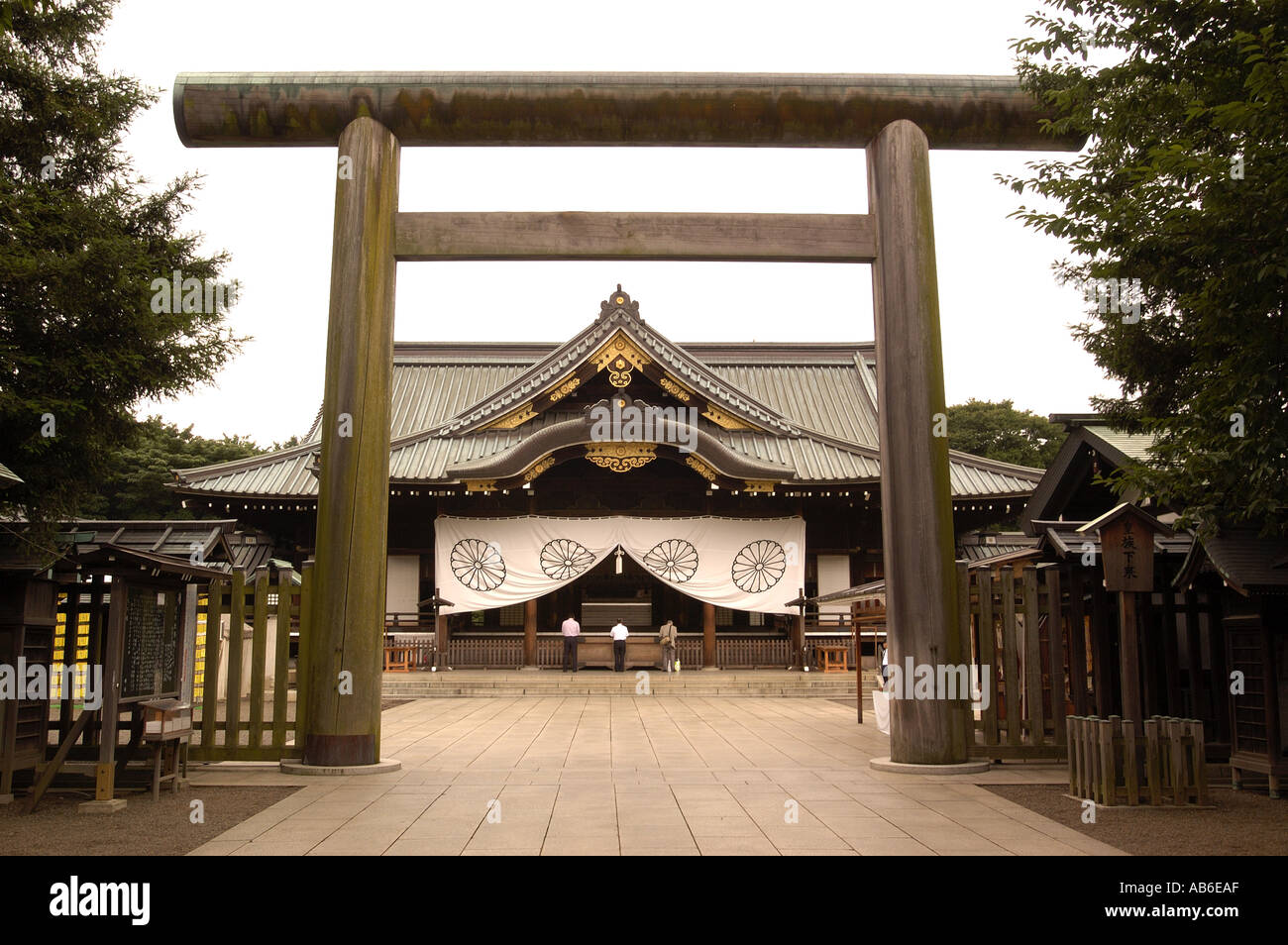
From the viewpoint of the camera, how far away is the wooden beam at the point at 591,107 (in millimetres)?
9203

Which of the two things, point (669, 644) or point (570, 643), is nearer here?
point (570, 643)

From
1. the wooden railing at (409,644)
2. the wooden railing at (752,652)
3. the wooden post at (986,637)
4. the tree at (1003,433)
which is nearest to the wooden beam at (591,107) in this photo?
the wooden post at (986,637)

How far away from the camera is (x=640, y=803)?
737 centimetres

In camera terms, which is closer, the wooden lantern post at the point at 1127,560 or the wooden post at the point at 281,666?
the wooden lantern post at the point at 1127,560

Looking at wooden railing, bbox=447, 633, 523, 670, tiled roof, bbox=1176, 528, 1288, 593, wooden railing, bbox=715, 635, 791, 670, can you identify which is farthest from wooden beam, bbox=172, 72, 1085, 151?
wooden railing, bbox=715, 635, 791, 670

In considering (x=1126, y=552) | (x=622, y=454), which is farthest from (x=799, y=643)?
(x=1126, y=552)

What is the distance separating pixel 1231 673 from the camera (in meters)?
8.77

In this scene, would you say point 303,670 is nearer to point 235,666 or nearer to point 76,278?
point 235,666

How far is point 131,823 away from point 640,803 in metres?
3.51

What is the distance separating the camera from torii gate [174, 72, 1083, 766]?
8773mm

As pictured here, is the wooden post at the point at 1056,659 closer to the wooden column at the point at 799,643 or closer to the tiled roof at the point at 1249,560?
the tiled roof at the point at 1249,560

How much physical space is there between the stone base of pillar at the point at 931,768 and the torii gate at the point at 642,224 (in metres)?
0.08

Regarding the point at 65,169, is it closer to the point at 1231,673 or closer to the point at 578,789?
the point at 578,789

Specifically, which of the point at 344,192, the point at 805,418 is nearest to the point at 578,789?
the point at 344,192
